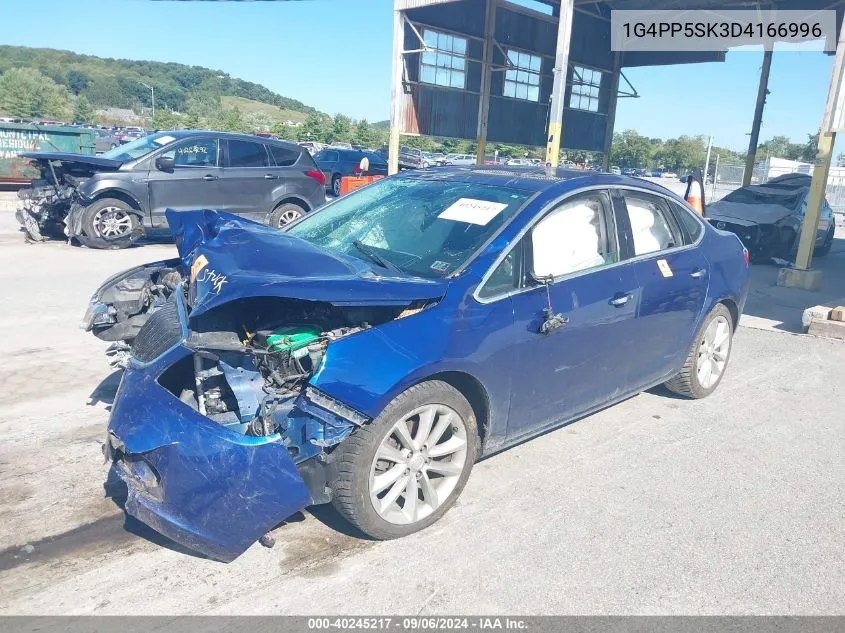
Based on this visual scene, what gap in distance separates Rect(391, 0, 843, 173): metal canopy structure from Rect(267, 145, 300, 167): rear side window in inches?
222

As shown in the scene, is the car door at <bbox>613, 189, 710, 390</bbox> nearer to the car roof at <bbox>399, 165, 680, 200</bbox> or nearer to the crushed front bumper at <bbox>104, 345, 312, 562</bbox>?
the car roof at <bbox>399, 165, 680, 200</bbox>

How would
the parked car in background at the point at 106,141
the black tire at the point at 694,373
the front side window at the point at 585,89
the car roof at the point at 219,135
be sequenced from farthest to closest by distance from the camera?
1. the parked car in background at the point at 106,141
2. the front side window at the point at 585,89
3. the car roof at the point at 219,135
4. the black tire at the point at 694,373

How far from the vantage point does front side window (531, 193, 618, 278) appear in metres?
3.74

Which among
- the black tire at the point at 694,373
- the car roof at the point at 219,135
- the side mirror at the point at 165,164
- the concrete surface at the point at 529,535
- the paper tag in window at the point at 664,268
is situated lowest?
the concrete surface at the point at 529,535

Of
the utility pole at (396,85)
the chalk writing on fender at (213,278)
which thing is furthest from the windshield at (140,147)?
the chalk writing on fender at (213,278)

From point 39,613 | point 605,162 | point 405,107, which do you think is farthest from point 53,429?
point 605,162

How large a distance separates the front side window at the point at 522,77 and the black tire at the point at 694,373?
15.9m

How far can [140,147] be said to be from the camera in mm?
10672

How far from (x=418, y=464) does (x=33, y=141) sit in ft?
56.0

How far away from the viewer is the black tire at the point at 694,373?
5.02 metres

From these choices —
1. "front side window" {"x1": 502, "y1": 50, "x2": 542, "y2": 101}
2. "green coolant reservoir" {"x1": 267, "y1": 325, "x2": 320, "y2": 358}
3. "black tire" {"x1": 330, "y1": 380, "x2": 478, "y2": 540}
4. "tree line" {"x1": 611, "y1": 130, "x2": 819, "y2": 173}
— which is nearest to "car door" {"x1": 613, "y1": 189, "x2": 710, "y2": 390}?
"black tire" {"x1": 330, "y1": 380, "x2": 478, "y2": 540}

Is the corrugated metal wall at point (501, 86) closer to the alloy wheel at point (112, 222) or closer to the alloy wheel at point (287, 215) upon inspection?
the alloy wheel at point (287, 215)

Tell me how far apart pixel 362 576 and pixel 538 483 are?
1.31 metres

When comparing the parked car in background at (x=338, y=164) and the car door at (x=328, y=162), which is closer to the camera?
the parked car in background at (x=338, y=164)
